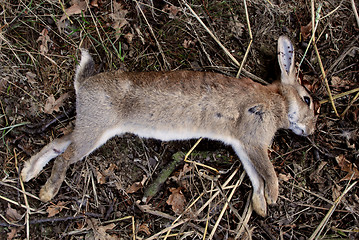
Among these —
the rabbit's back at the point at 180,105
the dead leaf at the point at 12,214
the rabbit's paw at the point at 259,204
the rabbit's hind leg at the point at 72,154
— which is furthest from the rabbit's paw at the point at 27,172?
the rabbit's paw at the point at 259,204

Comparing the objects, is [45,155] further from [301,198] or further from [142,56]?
[301,198]

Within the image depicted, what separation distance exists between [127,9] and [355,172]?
4.27 metres

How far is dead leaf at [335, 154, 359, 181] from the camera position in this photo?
4.22 metres

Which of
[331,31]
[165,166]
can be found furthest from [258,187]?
[331,31]

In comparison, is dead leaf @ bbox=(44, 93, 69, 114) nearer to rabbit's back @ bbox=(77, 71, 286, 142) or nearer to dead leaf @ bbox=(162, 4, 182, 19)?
rabbit's back @ bbox=(77, 71, 286, 142)

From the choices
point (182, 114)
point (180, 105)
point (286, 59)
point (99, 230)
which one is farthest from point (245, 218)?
point (286, 59)

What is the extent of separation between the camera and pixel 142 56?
4301 mm

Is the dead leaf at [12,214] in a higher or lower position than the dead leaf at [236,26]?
lower

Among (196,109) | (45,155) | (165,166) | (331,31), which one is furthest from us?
(331,31)

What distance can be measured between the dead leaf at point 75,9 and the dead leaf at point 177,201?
2.98 m

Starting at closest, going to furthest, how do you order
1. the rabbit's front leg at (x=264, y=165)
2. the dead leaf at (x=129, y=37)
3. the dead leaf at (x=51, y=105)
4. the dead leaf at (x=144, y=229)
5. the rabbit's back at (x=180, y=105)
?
the rabbit's back at (x=180, y=105) → the rabbit's front leg at (x=264, y=165) → the dead leaf at (x=144, y=229) → the dead leaf at (x=51, y=105) → the dead leaf at (x=129, y=37)

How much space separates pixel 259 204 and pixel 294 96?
1594mm

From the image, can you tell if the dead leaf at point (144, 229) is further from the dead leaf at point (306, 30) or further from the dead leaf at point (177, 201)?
the dead leaf at point (306, 30)

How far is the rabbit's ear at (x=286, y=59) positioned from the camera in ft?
12.8
